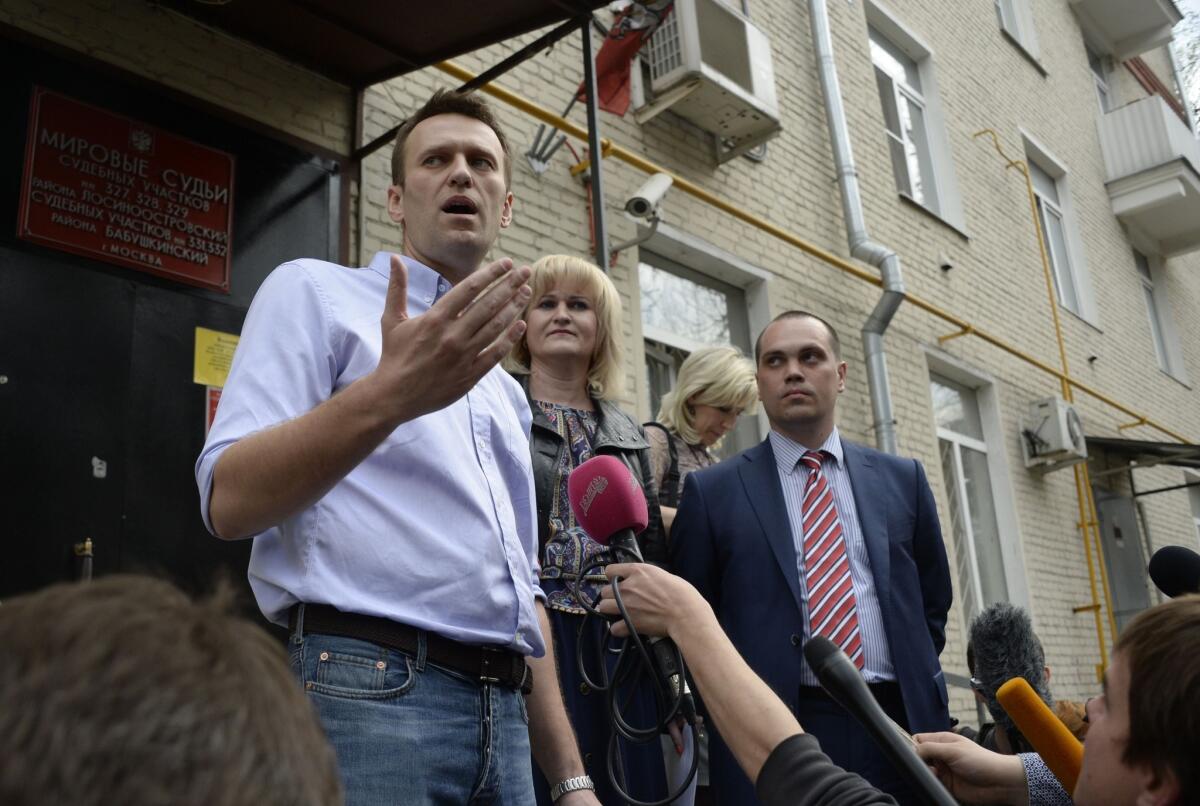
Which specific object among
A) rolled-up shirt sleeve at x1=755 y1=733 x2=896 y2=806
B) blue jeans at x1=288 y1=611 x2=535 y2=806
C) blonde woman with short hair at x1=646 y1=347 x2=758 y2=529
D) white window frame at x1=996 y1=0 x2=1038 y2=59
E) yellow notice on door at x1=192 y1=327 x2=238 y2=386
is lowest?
rolled-up shirt sleeve at x1=755 y1=733 x2=896 y2=806

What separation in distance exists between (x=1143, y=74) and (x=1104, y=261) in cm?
477

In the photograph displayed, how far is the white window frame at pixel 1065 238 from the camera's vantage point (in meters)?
12.3

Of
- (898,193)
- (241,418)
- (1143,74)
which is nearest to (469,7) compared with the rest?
(241,418)

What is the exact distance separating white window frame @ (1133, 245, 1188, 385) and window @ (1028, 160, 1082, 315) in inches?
86.5

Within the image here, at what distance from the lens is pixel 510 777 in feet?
5.21

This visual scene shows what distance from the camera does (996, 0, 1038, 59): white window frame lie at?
12.6 metres

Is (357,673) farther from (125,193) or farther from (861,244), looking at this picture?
(861,244)

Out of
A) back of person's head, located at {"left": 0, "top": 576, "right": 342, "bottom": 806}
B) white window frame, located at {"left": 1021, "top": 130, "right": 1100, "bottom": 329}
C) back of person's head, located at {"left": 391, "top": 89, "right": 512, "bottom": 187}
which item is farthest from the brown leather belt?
white window frame, located at {"left": 1021, "top": 130, "right": 1100, "bottom": 329}

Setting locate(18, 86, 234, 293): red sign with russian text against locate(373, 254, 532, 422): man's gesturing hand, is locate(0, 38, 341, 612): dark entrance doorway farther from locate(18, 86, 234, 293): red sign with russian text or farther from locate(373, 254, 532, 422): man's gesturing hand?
locate(373, 254, 532, 422): man's gesturing hand

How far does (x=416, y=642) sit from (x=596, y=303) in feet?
5.94

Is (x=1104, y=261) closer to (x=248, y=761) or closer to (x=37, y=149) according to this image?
(x=37, y=149)

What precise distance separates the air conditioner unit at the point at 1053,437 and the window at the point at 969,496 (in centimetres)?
52

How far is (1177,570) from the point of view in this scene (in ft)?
7.58

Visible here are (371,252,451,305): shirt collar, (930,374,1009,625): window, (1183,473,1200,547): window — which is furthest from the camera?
(1183,473,1200,547): window
